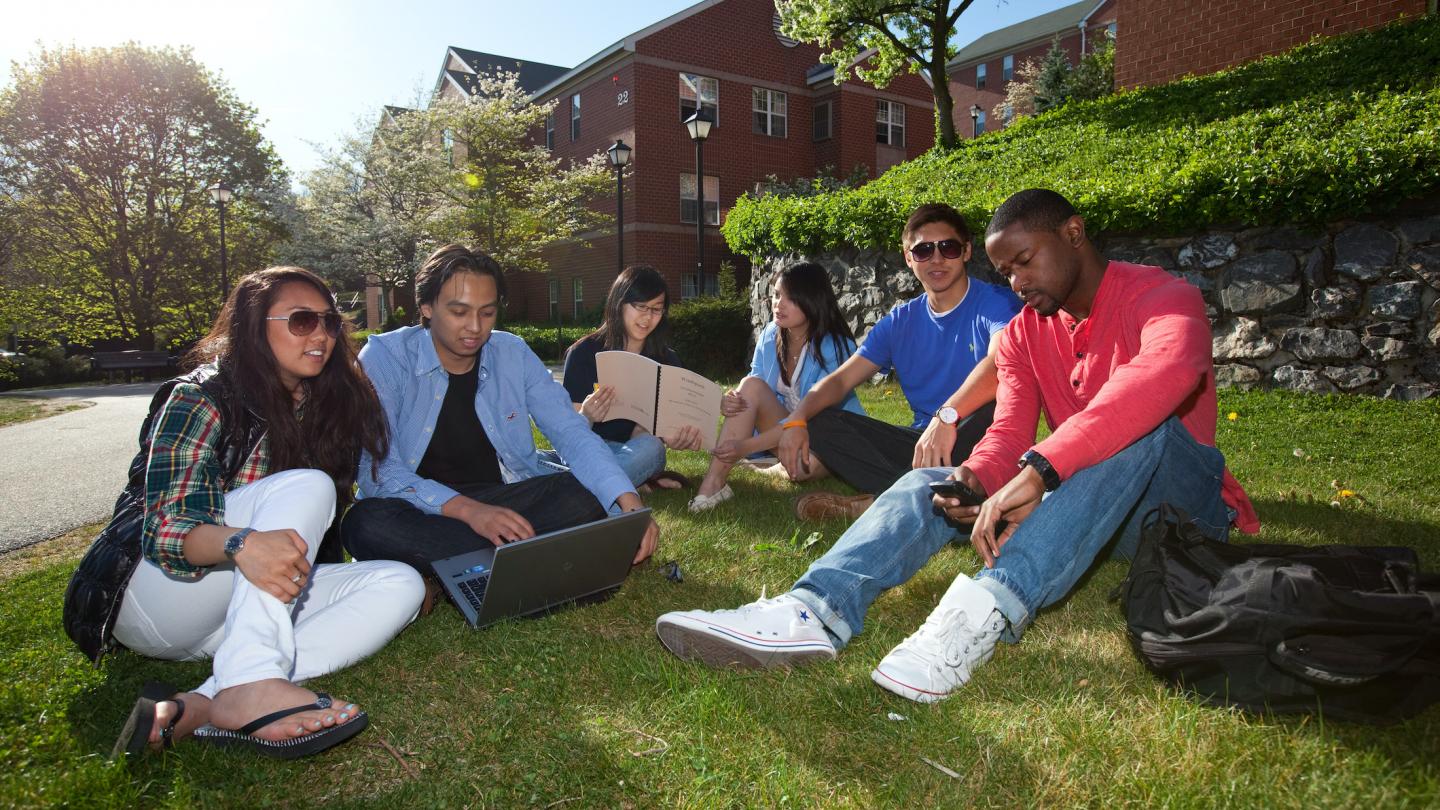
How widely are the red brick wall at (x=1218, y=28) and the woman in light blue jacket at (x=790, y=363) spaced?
35.2 feet

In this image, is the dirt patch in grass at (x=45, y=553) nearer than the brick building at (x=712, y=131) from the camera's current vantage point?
Yes

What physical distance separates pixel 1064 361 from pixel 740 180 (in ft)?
82.5

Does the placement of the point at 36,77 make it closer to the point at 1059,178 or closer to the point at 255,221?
the point at 255,221

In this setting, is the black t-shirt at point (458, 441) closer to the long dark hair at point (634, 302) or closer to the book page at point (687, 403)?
the book page at point (687, 403)

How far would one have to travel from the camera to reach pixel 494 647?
2982mm

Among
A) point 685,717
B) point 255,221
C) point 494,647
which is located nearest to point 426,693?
point 494,647

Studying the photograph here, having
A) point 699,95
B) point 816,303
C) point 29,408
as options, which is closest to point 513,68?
point 699,95

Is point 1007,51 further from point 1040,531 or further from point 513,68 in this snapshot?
point 1040,531

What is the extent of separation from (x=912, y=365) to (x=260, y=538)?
3.51 m

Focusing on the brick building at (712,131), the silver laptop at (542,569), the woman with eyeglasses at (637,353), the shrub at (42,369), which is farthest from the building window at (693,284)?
the silver laptop at (542,569)

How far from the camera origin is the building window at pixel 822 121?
28672mm

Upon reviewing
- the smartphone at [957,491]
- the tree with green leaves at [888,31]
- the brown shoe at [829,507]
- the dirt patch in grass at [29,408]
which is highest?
the tree with green leaves at [888,31]

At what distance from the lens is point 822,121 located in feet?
95.0

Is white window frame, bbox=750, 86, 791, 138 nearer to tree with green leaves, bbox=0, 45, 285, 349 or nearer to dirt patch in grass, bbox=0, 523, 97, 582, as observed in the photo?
tree with green leaves, bbox=0, 45, 285, 349
